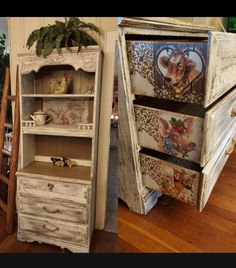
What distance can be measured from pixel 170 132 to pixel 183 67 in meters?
0.24

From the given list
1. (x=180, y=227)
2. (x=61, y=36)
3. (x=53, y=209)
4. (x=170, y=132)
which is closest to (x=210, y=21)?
(x=170, y=132)

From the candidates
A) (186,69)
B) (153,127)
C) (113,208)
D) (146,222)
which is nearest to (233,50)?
(186,69)

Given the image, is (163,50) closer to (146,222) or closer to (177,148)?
(177,148)

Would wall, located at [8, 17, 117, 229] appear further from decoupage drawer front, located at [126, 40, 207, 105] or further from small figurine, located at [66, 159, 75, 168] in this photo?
decoupage drawer front, located at [126, 40, 207, 105]

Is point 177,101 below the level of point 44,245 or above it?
above

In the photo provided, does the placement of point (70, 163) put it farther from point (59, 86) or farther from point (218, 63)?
point (218, 63)

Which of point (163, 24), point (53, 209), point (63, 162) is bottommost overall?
point (53, 209)

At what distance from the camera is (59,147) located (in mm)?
1510

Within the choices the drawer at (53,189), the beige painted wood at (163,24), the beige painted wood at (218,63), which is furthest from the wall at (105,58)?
the beige painted wood at (218,63)

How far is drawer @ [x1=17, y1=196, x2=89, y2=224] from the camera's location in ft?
4.24

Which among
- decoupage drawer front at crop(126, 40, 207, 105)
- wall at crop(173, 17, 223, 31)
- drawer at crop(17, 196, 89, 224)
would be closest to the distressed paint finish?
decoupage drawer front at crop(126, 40, 207, 105)

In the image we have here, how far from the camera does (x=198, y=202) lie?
91cm

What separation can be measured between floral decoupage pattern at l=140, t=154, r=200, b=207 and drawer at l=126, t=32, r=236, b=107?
28 cm

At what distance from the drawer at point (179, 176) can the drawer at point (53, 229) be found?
530 millimetres
